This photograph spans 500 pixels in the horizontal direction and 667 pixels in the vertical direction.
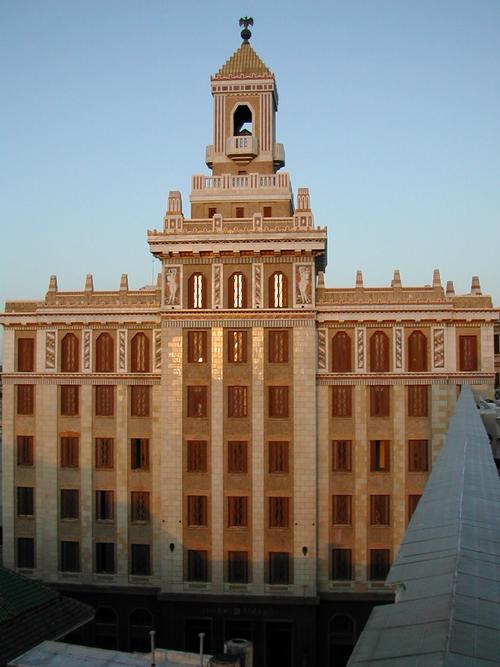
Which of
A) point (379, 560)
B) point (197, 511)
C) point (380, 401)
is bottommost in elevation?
point (379, 560)

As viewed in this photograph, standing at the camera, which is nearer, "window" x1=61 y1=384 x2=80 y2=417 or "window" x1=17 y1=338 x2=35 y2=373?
"window" x1=61 y1=384 x2=80 y2=417

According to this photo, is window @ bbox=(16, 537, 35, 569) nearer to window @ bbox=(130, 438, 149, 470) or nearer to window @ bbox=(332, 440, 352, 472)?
window @ bbox=(130, 438, 149, 470)

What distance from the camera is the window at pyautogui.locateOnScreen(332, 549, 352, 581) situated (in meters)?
37.3

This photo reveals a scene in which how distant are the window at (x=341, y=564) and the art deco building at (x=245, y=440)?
0.08m

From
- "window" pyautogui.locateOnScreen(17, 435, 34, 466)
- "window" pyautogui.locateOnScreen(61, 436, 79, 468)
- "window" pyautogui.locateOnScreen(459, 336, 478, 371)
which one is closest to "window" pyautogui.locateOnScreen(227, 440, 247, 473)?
"window" pyautogui.locateOnScreen(61, 436, 79, 468)

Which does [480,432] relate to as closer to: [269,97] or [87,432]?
[87,432]

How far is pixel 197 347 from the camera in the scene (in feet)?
125

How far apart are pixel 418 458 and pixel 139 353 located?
1593 cm

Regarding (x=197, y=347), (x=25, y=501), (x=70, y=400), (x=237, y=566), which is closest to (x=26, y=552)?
(x=25, y=501)

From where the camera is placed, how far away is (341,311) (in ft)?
125

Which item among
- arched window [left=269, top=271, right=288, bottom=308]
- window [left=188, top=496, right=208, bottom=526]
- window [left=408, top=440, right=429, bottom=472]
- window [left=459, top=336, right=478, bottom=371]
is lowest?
window [left=188, top=496, right=208, bottom=526]

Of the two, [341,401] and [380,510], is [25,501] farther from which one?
[380,510]

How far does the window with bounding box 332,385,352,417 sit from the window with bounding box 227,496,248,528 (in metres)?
6.63

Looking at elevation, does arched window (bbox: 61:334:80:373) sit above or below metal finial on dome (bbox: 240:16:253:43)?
below
